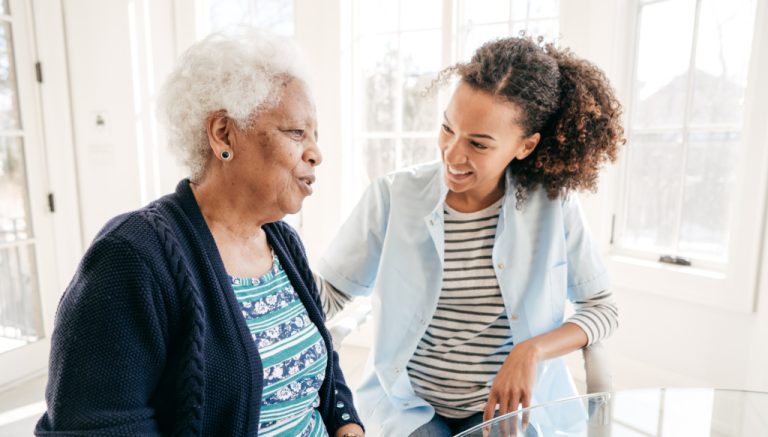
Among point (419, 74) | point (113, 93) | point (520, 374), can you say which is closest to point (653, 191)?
point (419, 74)

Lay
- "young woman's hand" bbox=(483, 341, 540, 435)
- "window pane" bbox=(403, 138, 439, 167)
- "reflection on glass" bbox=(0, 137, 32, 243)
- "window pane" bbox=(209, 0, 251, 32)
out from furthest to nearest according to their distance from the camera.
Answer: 1. "window pane" bbox=(209, 0, 251, 32)
2. "window pane" bbox=(403, 138, 439, 167)
3. "reflection on glass" bbox=(0, 137, 32, 243)
4. "young woman's hand" bbox=(483, 341, 540, 435)

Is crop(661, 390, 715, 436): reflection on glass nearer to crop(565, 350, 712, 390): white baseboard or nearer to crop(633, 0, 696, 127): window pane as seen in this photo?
crop(565, 350, 712, 390): white baseboard

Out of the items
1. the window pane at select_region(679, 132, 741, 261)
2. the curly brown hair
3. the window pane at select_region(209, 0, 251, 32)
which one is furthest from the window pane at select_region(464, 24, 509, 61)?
the window pane at select_region(209, 0, 251, 32)

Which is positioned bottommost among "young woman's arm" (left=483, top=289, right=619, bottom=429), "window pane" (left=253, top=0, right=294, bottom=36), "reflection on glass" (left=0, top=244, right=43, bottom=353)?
"reflection on glass" (left=0, top=244, right=43, bottom=353)

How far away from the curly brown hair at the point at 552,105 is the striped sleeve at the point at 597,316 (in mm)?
311

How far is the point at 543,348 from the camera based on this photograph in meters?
1.06

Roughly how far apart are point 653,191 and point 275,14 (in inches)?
97.5

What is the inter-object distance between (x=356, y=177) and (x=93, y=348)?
233 cm

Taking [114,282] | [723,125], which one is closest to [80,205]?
[114,282]

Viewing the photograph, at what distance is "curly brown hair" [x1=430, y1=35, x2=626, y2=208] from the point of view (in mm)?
1100

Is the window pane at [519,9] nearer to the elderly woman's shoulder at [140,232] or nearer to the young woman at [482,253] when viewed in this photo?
the young woman at [482,253]

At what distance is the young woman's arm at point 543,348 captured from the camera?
100cm

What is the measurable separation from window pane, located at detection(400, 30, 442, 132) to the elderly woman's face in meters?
1.87

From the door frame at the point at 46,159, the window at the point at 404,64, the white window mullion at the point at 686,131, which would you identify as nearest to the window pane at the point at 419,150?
the window at the point at 404,64
